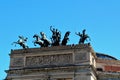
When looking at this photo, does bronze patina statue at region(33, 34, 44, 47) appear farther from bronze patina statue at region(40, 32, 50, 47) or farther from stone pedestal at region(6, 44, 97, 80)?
stone pedestal at region(6, 44, 97, 80)

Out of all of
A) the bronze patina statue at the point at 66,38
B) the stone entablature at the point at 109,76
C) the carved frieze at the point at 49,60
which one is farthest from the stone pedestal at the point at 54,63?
the stone entablature at the point at 109,76

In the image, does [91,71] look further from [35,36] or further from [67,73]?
[35,36]

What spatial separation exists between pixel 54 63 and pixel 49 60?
0.51 meters

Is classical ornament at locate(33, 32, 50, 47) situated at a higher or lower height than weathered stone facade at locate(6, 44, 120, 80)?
higher

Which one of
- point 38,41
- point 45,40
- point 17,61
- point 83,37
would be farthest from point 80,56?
point 17,61

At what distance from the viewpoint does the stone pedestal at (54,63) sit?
27.5 metres

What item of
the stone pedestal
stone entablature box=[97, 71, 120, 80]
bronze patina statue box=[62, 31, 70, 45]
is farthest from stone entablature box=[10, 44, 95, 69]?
stone entablature box=[97, 71, 120, 80]

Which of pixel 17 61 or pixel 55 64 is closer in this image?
pixel 55 64

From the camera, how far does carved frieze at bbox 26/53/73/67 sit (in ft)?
92.9

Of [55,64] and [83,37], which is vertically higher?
[83,37]

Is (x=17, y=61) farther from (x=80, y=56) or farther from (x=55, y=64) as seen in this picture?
(x=80, y=56)

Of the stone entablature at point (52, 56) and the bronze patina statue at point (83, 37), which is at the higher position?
the bronze patina statue at point (83, 37)

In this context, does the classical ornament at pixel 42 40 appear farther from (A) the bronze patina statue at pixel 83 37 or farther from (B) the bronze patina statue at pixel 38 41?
(A) the bronze patina statue at pixel 83 37

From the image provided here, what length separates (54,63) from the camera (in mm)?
28453
